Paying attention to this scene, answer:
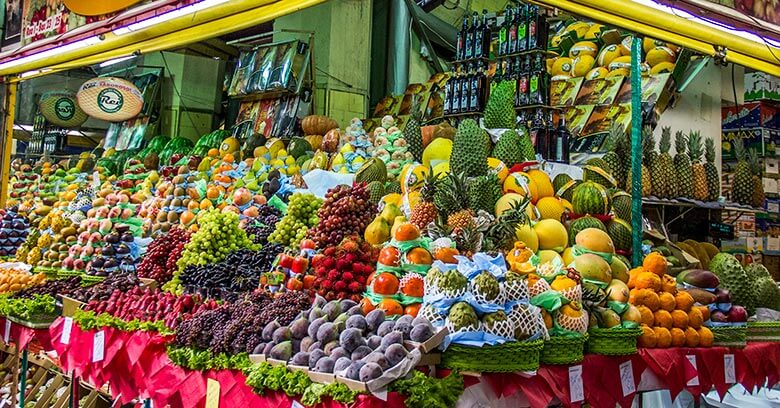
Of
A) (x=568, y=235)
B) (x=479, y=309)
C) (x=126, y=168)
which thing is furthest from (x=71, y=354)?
(x=126, y=168)

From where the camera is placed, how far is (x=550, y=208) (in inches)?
165

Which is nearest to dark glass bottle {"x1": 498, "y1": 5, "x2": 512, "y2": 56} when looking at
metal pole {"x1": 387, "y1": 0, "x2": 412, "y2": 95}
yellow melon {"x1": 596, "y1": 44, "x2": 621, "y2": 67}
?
yellow melon {"x1": 596, "y1": 44, "x2": 621, "y2": 67}

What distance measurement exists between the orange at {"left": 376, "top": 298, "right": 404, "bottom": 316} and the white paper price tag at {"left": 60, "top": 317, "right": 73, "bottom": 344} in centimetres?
231

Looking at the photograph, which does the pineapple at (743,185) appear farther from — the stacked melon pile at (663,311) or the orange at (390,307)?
the orange at (390,307)

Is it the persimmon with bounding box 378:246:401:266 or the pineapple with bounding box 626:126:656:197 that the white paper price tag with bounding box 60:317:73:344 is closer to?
the persimmon with bounding box 378:246:401:266

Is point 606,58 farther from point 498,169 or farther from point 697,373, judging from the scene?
point 697,373

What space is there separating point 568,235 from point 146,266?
2.80 meters

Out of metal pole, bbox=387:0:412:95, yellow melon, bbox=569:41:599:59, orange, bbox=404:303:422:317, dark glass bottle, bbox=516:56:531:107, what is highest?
metal pole, bbox=387:0:412:95

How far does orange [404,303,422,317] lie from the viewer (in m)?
2.89

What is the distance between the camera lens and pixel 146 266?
179 inches

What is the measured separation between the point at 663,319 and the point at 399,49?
6.09 meters

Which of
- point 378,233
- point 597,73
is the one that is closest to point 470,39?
point 597,73

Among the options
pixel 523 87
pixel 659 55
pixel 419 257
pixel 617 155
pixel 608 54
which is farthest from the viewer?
pixel 608 54

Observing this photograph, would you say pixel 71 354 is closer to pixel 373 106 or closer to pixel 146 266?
pixel 146 266
